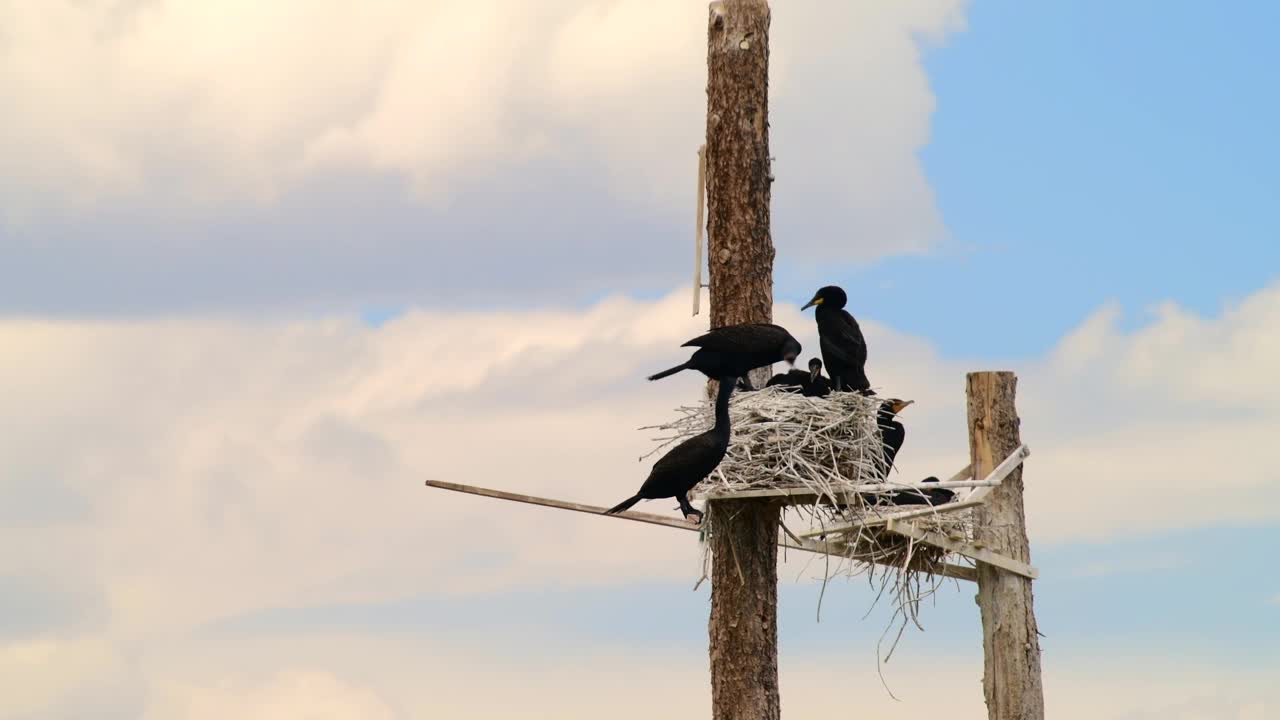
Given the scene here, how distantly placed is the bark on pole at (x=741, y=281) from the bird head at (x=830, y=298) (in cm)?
53

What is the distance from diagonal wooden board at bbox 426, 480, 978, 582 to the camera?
1314cm

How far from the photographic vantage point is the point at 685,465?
11953 mm

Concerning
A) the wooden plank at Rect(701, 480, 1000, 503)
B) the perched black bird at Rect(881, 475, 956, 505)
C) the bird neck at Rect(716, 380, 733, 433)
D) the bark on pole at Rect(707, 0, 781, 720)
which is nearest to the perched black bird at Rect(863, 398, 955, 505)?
the perched black bird at Rect(881, 475, 956, 505)

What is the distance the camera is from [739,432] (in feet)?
40.7

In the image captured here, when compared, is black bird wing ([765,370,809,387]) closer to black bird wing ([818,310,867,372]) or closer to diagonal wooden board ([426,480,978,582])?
black bird wing ([818,310,867,372])

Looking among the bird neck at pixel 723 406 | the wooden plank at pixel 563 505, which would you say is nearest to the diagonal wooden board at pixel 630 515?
the wooden plank at pixel 563 505

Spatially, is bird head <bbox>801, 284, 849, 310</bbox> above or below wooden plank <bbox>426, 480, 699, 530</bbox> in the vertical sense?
above

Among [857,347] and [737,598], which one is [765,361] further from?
[737,598]

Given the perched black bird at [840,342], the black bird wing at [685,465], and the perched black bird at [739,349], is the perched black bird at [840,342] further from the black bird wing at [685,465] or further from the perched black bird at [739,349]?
the black bird wing at [685,465]

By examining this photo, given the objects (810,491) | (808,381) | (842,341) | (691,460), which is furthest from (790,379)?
(691,460)

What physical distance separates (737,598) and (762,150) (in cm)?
365

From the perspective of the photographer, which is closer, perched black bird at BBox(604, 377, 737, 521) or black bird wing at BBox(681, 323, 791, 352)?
perched black bird at BBox(604, 377, 737, 521)

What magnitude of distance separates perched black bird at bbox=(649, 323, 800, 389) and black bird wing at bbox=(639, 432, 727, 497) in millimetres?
614

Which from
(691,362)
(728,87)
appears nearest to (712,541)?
(691,362)
